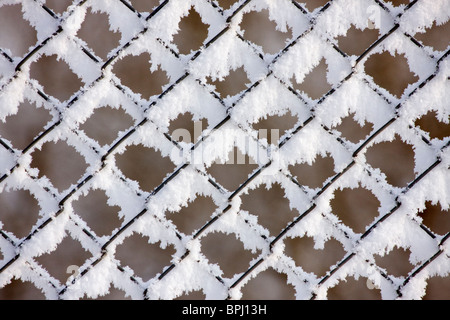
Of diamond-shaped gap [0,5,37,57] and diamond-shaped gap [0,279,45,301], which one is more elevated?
diamond-shaped gap [0,5,37,57]

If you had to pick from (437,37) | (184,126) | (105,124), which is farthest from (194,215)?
(437,37)

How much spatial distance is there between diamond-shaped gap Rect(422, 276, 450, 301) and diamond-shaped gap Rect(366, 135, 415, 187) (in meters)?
0.31

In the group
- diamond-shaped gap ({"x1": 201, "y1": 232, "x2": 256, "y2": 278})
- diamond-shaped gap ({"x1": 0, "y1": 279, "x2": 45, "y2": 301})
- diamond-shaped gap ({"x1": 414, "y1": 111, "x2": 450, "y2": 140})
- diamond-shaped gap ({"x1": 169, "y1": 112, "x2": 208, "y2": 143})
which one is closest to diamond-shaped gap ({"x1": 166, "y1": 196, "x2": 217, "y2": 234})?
diamond-shaped gap ({"x1": 201, "y1": 232, "x2": 256, "y2": 278})

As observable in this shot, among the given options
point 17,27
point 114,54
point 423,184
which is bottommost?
point 423,184

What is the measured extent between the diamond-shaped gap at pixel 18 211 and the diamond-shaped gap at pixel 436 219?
1.13 metres

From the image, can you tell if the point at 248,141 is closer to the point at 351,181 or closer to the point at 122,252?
the point at 351,181

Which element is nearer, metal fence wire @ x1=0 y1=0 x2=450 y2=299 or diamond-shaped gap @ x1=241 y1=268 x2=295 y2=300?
metal fence wire @ x1=0 y1=0 x2=450 y2=299

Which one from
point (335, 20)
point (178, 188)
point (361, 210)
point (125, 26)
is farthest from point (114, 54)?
point (361, 210)

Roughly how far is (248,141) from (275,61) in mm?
162

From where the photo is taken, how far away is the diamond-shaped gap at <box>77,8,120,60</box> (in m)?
0.97

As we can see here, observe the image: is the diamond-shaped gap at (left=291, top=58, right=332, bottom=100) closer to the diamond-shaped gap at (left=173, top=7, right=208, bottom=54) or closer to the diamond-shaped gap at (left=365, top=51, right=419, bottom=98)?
the diamond-shaped gap at (left=365, top=51, right=419, bottom=98)

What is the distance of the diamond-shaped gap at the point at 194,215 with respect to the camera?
39.1 inches

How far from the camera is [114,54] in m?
0.65

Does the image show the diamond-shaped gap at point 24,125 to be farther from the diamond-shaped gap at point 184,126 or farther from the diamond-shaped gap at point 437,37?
the diamond-shaped gap at point 437,37
